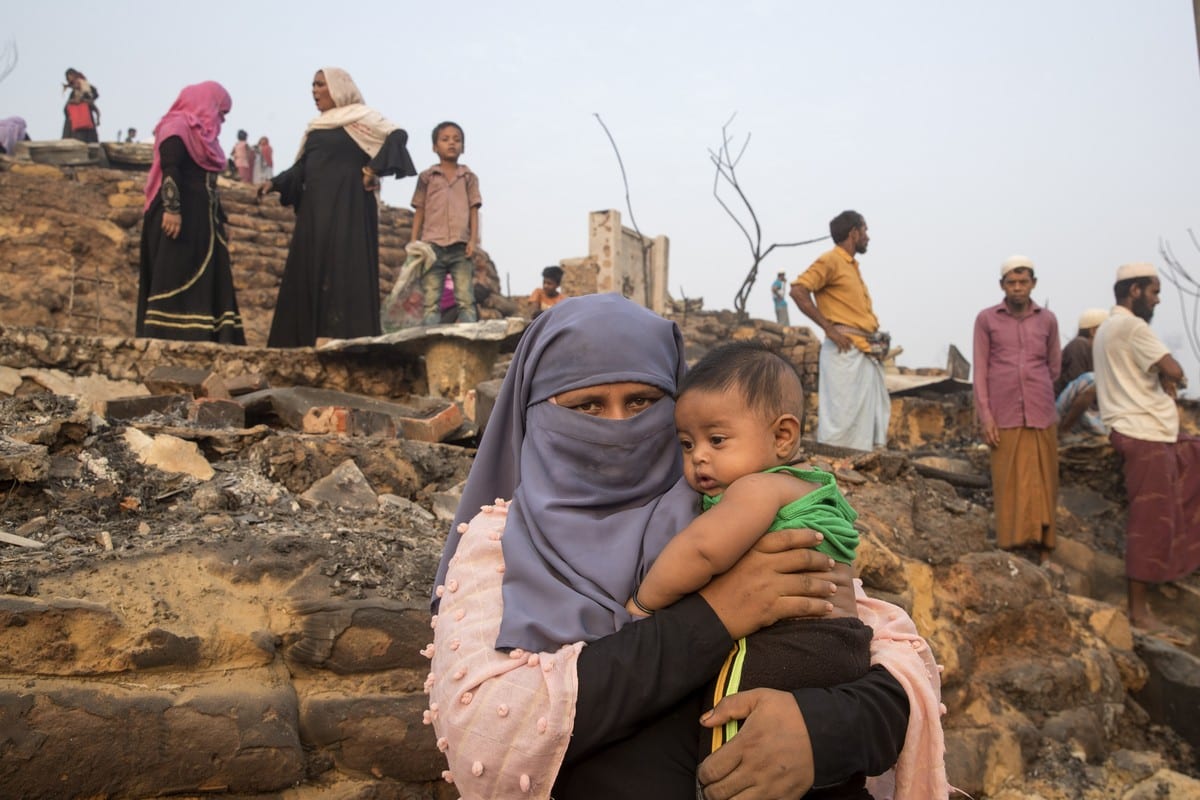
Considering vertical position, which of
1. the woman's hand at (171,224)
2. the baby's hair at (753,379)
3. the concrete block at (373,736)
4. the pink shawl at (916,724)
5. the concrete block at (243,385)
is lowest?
the concrete block at (373,736)

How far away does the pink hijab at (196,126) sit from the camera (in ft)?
19.1

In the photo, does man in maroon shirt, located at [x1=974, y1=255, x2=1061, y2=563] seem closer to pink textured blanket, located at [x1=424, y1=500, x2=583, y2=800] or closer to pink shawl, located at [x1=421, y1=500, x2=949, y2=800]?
pink shawl, located at [x1=421, y1=500, x2=949, y2=800]

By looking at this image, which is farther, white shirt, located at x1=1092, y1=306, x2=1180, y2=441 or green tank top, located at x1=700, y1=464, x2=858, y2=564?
white shirt, located at x1=1092, y1=306, x2=1180, y2=441

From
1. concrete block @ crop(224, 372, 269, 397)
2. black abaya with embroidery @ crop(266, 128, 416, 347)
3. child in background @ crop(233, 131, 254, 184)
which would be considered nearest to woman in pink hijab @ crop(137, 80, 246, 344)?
black abaya with embroidery @ crop(266, 128, 416, 347)

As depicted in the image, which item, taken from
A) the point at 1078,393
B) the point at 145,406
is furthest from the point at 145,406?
the point at 1078,393

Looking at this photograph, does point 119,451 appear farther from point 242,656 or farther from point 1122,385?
point 1122,385

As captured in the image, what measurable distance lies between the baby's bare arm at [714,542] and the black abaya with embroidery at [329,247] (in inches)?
Answer: 214

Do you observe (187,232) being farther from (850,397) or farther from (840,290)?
(850,397)

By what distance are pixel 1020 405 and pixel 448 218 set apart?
4356 mm

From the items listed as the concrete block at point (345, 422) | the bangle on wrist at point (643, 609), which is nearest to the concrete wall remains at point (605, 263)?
the concrete block at point (345, 422)

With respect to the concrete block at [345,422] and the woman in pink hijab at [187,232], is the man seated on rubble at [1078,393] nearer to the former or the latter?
the concrete block at [345,422]

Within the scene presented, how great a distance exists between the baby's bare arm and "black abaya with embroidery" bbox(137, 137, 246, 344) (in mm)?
5331

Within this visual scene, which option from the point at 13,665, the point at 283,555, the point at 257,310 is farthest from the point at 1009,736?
the point at 257,310

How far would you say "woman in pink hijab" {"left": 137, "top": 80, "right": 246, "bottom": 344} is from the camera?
5.83 meters
